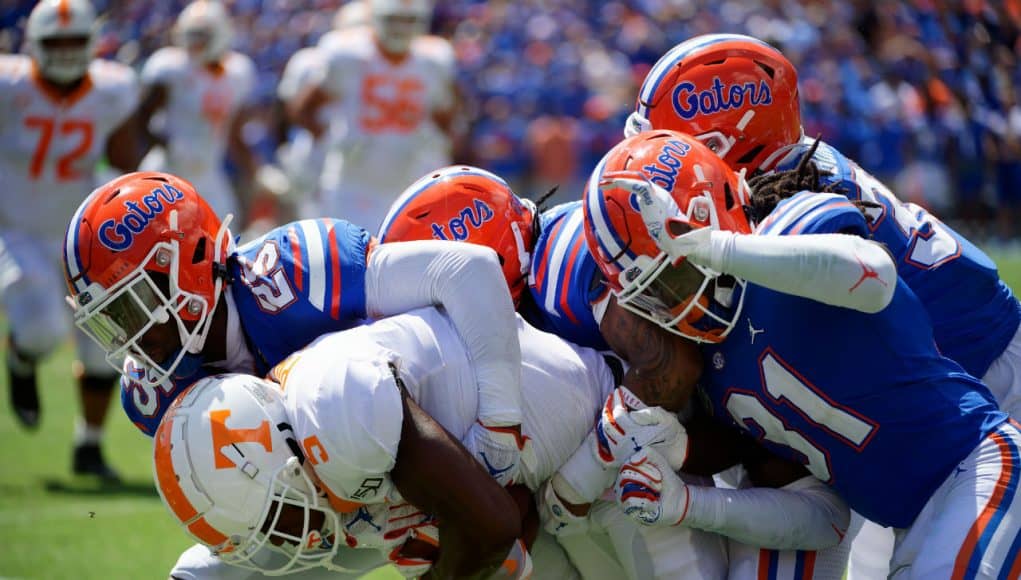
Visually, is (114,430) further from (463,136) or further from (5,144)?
(463,136)

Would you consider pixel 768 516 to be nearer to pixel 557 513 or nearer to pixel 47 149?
pixel 557 513

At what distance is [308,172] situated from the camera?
10.2 m

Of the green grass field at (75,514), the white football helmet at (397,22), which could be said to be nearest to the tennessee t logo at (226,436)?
the green grass field at (75,514)

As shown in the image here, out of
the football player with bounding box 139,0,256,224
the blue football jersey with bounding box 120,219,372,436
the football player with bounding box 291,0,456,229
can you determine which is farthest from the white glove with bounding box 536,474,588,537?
the football player with bounding box 139,0,256,224

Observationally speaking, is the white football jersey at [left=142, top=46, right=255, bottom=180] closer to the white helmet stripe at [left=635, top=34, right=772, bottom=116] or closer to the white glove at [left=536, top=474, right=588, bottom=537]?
the white helmet stripe at [left=635, top=34, right=772, bottom=116]

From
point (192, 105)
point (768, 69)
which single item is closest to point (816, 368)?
point (768, 69)

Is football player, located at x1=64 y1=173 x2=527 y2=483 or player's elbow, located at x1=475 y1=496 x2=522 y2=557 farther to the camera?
football player, located at x1=64 y1=173 x2=527 y2=483

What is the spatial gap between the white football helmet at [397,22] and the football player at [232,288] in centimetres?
585

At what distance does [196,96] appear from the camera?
9.66 meters

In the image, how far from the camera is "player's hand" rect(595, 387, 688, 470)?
9.73 feet

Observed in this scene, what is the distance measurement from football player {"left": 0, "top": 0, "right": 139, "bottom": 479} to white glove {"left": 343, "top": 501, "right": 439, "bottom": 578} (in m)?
4.54

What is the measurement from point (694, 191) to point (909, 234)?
70 cm

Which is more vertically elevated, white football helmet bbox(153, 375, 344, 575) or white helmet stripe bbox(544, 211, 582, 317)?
white helmet stripe bbox(544, 211, 582, 317)

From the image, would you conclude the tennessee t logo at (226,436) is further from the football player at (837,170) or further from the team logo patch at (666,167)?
the football player at (837,170)
